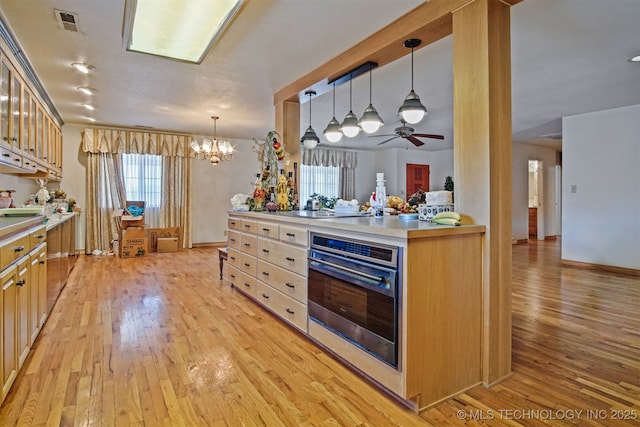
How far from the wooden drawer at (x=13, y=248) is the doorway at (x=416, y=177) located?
8.60 m

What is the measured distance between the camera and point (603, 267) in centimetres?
538

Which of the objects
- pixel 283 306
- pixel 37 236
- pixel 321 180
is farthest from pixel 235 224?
pixel 321 180

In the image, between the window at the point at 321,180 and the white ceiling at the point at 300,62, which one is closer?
the white ceiling at the point at 300,62

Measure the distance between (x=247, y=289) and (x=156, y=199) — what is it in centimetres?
448

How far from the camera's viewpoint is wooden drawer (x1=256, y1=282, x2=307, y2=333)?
2.68 m

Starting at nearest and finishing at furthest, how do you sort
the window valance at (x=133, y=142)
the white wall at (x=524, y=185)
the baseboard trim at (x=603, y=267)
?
the baseboard trim at (x=603, y=267), the window valance at (x=133, y=142), the white wall at (x=524, y=185)

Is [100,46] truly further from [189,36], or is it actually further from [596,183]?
[596,183]

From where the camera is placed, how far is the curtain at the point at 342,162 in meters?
9.20

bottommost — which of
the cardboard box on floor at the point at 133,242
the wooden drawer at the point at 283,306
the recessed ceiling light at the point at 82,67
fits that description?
the wooden drawer at the point at 283,306

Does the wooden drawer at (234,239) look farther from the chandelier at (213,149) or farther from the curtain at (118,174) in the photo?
the curtain at (118,174)

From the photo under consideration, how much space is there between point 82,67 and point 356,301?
3674 mm

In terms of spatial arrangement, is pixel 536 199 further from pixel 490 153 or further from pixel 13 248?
pixel 13 248

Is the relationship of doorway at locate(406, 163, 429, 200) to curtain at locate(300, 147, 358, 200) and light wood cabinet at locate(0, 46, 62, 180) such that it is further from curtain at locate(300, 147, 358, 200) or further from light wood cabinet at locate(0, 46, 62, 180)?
light wood cabinet at locate(0, 46, 62, 180)

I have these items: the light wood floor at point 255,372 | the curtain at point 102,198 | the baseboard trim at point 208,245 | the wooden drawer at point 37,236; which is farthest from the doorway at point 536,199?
the wooden drawer at point 37,236
